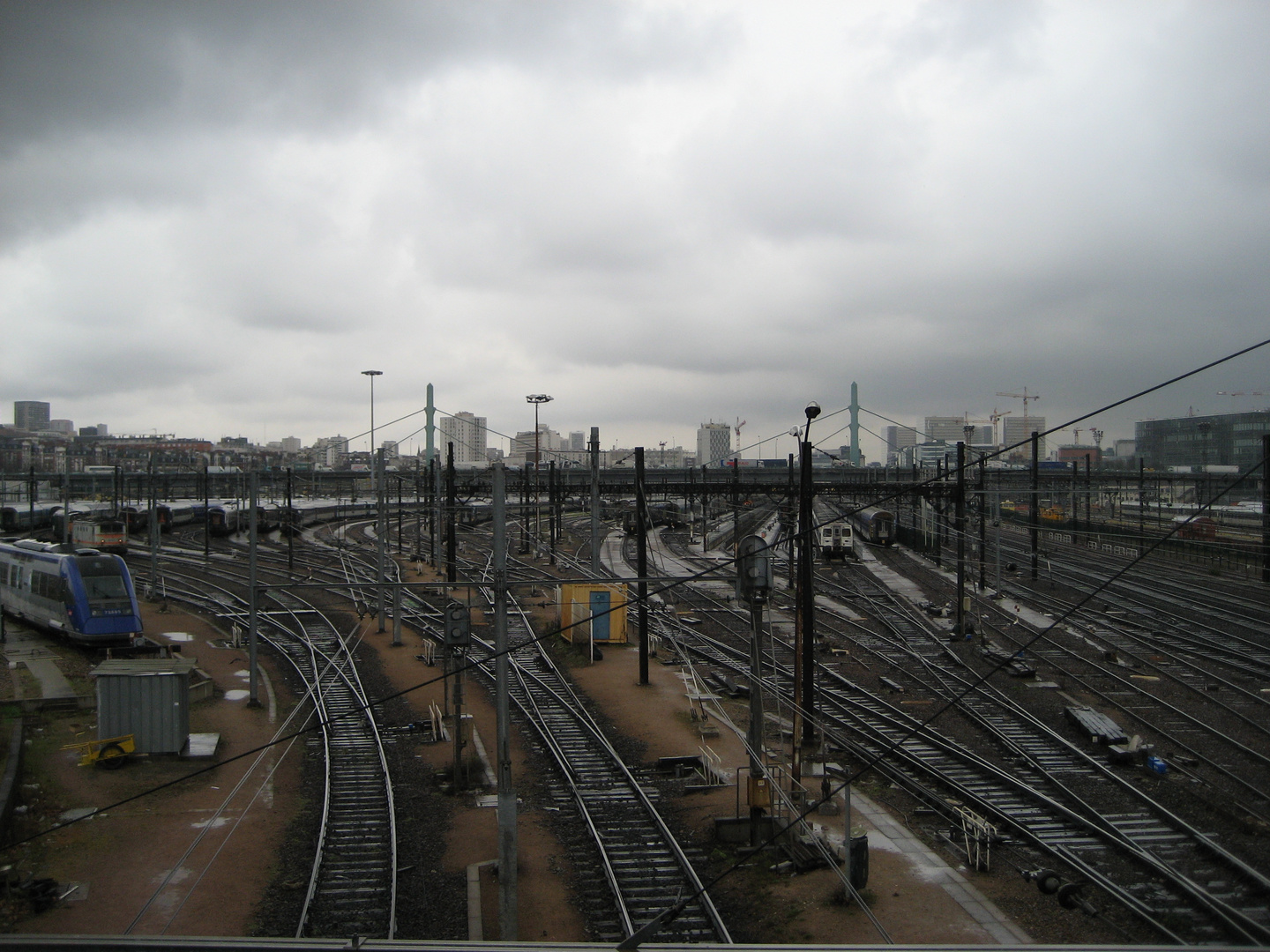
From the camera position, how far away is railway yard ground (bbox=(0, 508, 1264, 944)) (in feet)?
24.3

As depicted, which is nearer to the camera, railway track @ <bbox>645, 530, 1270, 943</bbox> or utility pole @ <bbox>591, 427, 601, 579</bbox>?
railway track @ <bbox>645, 530, 1270, 943</bbox>

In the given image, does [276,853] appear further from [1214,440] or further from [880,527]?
[880,527]

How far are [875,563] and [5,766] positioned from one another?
107 ft

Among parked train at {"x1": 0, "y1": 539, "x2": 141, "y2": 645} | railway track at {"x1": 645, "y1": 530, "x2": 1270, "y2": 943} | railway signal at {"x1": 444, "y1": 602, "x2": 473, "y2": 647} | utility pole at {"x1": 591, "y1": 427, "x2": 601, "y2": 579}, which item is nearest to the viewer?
railway track at {"x1": 645, "y1": 530, "x2": 1270, "y2": 943}

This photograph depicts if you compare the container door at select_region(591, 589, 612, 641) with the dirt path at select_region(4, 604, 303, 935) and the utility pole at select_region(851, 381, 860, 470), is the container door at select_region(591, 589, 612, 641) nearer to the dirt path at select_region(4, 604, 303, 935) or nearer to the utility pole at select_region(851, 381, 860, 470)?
the dirt path at select_region(4, 604, 303, 935)

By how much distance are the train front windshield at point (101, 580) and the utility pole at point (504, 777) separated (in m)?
14.6

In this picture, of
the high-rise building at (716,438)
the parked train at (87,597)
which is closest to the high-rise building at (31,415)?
the high-rise building at (716,438)

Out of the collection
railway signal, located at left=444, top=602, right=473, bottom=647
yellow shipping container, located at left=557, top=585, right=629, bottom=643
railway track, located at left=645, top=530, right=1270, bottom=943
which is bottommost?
railway track, located at left=645, top=530, right=1270, bottom=943

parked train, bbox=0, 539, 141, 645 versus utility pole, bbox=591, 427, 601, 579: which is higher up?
utility pole, bbox=591, 427, 601, 579

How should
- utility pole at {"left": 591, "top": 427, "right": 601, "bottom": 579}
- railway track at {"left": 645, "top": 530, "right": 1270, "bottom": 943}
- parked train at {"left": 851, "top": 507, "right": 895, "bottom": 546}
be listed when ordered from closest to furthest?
railway track at {"left": 645, "top": 530, "right": 1270, "bottom": 943}
utility pole at {"left": 591, "top": 427, "right": 601, "bottom": 579}
parked train at {"left": 851, "top": 507, "right": 895, "bottom": 546}

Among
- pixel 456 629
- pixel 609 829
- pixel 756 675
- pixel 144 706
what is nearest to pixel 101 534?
pixel 144 706

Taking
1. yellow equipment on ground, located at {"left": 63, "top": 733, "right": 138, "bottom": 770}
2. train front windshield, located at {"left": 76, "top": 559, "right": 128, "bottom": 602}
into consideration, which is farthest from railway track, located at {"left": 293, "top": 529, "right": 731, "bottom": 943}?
train front windshield, located at {"left": 76, "top": 559, "right": 128, "bottom": 602}

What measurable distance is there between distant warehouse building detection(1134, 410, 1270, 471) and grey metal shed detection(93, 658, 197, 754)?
2929cm

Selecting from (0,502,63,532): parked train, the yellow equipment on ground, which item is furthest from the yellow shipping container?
(0,502,63,532): parked train
